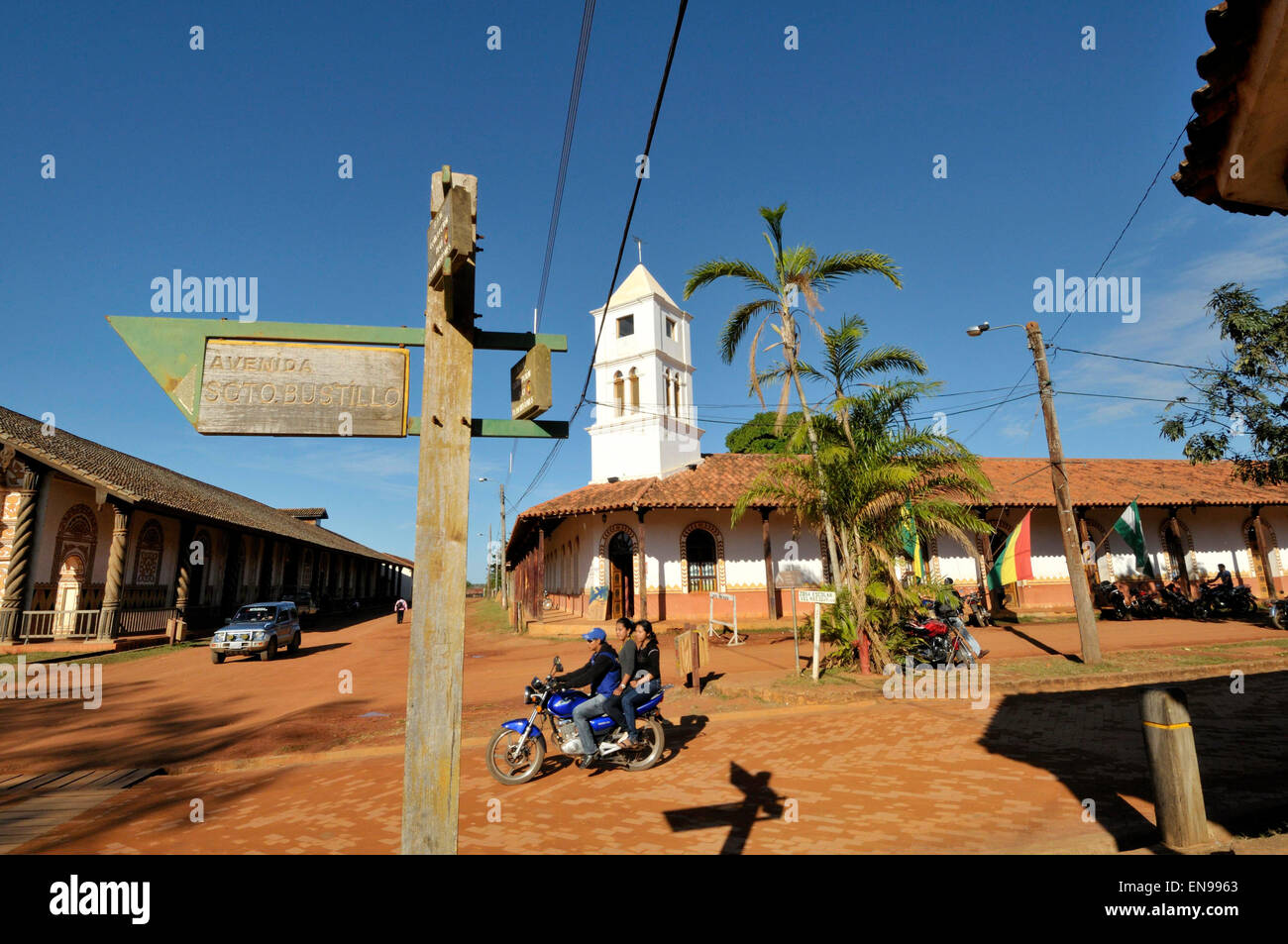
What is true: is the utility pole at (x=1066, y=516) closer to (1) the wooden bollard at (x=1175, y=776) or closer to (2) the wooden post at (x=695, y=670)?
(2) the wooden post at (x=695, y=670)

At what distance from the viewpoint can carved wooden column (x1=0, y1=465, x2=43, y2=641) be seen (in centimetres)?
1695

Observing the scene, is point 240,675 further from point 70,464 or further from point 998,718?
point 998,718

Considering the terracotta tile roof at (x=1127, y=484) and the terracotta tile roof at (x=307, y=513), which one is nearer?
the terracotta tile roof at (x=1127, y=484)

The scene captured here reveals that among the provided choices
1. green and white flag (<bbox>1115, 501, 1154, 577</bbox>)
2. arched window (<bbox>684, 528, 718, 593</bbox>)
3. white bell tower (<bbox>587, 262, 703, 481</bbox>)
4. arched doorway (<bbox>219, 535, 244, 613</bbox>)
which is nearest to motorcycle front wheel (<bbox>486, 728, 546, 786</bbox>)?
arched window (<bbox>684, 528, 718, 593</bbox>)

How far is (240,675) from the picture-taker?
14.1 metres

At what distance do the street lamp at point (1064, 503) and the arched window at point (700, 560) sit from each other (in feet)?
35.4

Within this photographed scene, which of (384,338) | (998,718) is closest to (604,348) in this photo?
(998,718)

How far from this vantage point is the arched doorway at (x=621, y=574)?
21.0 meters

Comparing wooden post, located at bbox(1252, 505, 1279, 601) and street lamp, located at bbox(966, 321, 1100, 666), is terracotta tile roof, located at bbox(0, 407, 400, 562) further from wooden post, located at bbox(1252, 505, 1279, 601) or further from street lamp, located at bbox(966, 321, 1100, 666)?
Result: wooden post, located at bbox(1252, 505, 1279, 601)

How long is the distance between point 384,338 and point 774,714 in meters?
8.04

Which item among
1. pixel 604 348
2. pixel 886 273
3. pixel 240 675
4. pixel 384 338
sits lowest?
pixel 240 675

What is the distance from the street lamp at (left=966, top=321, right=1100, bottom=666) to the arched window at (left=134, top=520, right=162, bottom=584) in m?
25.8

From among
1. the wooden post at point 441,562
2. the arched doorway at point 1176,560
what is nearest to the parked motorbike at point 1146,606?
the arched doorway at point 1176,560

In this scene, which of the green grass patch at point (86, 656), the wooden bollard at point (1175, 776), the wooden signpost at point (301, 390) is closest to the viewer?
the wooden signpost at point (301, 390)
